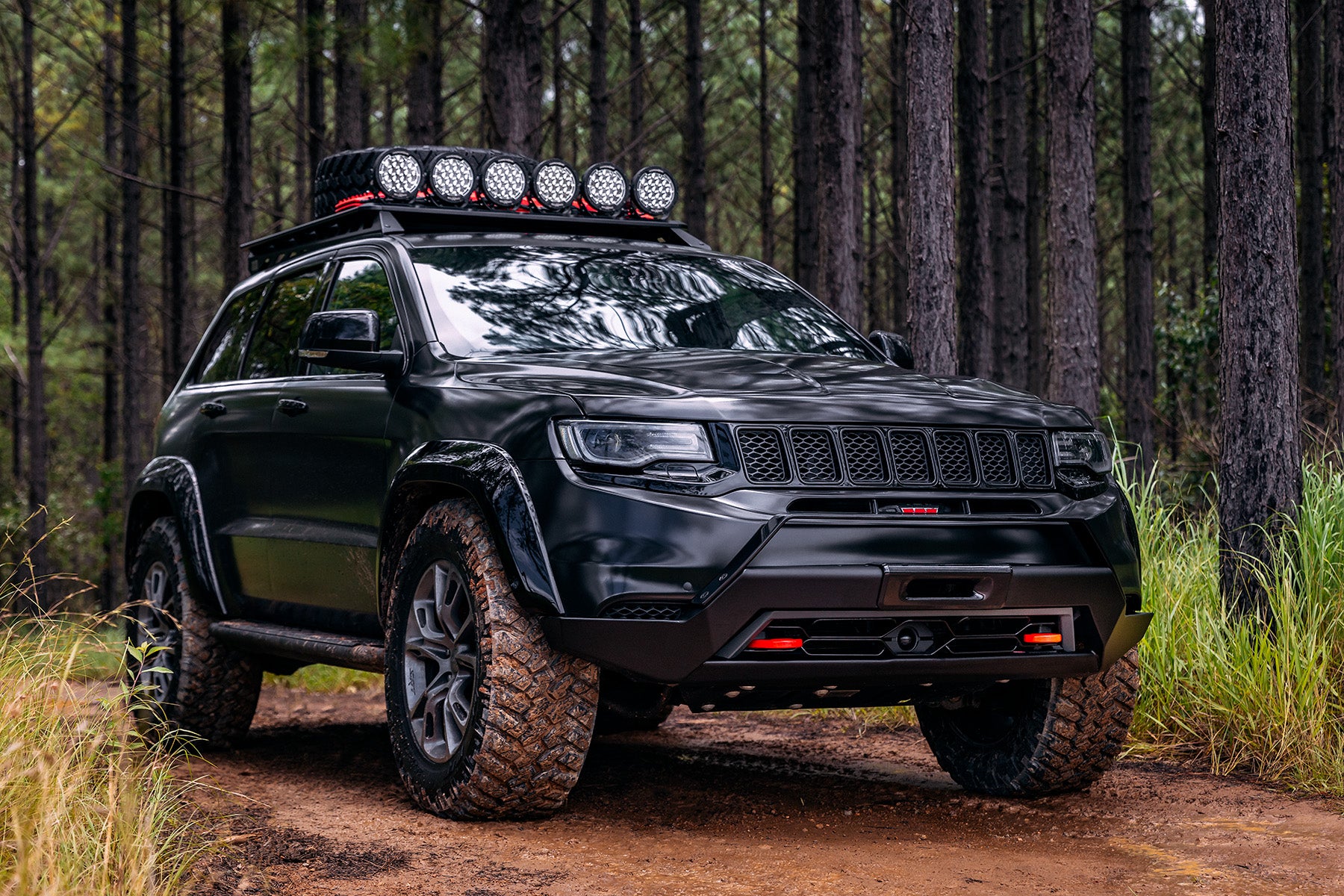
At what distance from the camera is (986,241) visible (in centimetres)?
1872

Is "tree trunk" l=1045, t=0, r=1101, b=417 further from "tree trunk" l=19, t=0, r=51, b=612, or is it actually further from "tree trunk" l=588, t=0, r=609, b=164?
"tree trunk" l=19, t=0, r=51, b=612

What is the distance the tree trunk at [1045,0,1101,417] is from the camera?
1147 cm

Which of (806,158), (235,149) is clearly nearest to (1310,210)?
(806,158)

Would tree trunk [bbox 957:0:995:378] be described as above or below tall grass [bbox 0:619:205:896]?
above

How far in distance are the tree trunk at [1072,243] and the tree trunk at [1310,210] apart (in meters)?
7.47

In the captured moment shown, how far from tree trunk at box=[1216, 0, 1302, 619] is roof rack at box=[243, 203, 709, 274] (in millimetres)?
2549

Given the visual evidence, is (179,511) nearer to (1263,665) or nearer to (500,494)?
(500,494)

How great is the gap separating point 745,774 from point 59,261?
3060 cm

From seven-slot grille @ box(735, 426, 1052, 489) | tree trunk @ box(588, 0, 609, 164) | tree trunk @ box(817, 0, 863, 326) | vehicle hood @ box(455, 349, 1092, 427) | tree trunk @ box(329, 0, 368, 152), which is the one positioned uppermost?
tree trunk @ box(588, 0, 609, 164)

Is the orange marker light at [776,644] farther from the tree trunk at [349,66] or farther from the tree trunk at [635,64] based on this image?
the tree trunk at [635,64]

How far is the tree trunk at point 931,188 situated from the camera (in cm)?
896

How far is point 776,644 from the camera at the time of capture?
4.14 m

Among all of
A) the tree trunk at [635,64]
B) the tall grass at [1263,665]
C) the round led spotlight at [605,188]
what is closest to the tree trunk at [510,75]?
the round led spotlight at [605,188]

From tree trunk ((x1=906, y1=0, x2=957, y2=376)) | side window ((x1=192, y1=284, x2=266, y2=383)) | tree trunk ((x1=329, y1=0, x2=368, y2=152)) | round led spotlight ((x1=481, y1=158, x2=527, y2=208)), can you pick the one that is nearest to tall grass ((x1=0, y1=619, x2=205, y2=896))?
side window ((x1=192, y1=284, x2=266, y2=383))
